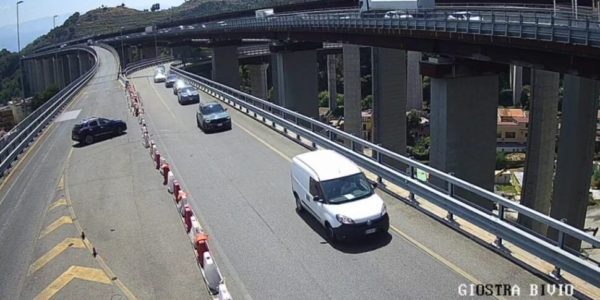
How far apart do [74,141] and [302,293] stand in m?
26.0

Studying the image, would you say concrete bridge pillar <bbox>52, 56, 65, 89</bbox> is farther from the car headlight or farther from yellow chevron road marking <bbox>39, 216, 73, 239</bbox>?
the car headlight

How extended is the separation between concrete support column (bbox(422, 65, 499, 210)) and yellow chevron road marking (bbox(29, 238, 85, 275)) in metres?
19.2

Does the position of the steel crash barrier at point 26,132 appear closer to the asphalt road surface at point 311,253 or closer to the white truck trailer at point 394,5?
the asphalt road surface at point 311,253

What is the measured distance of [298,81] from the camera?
54656 mm

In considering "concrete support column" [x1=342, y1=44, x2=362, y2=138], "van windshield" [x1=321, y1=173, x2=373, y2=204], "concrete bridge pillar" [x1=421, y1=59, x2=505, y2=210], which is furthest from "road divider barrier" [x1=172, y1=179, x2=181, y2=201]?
"concrete support column" [x1=342, y1=44, x2=362, y2=138]

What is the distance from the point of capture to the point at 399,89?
49281mm

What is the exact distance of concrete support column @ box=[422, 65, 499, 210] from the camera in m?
28.7

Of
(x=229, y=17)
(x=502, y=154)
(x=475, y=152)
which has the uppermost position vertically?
(x=229, y=17)

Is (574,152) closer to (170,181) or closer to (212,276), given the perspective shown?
(170,181)

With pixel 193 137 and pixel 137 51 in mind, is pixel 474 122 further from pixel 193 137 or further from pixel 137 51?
pixel 137 51

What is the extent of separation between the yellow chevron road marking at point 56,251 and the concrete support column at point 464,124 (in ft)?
63.0

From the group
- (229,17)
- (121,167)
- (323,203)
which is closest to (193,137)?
(121,167)

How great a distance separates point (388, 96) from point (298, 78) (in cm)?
1022

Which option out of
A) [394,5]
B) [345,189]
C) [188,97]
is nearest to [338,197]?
[345,189]
